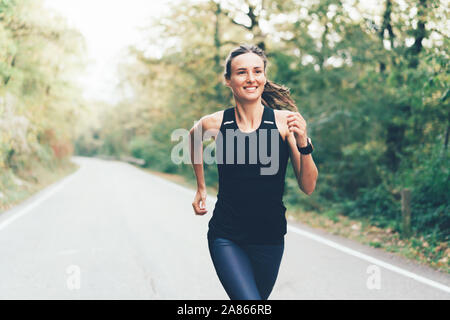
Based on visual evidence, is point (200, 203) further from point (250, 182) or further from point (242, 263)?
point (242, 263)

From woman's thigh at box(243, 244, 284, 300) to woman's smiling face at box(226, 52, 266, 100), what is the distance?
706 millimetres

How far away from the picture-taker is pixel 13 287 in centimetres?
550

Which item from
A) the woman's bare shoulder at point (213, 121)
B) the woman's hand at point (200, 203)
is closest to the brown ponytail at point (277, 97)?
the woman's bare shoulder at point (213, 121)

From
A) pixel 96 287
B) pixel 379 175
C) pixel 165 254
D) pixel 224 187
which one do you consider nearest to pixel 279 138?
pixel 224 187

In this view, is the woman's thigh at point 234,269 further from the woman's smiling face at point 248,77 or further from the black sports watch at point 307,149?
the woman's smiling face at point 248,77

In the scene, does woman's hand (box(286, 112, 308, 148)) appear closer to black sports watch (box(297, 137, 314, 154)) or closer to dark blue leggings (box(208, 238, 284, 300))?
black sports watch (box(297, 137, 314, 154))

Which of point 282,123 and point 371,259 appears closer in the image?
point 282,123

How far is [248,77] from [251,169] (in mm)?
373

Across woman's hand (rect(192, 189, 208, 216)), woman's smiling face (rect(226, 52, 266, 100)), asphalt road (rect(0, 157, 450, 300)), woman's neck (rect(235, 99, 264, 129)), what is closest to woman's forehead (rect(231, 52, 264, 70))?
woman's smiling face (rect(226, 52, 266, 100))

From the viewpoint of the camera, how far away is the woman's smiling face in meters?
1.57

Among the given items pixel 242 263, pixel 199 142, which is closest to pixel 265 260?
pixel 242 263

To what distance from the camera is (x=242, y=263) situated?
1.96m

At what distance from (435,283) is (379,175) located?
5614mm
